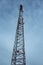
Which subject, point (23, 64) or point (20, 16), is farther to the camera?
point (20, 16)

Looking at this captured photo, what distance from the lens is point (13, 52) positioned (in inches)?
2923

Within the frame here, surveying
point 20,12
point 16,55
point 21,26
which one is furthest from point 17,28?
point 16,55

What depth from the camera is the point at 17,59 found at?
7125cm

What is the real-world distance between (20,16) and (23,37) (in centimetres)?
986

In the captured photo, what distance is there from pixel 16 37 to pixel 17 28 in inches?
167

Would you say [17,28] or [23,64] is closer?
[23,64]

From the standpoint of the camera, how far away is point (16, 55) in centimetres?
7250

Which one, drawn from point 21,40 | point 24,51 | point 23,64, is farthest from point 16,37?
point 23,64

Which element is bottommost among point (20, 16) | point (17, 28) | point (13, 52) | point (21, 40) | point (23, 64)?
point (23, 64)

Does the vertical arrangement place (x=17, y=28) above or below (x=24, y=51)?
above

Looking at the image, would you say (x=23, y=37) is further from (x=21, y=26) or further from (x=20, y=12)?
(x=20, y=12)

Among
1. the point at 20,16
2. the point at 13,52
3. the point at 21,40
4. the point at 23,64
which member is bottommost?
the point at 23,64

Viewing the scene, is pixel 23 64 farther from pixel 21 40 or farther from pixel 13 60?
pixel 21 40

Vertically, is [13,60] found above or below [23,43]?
below
